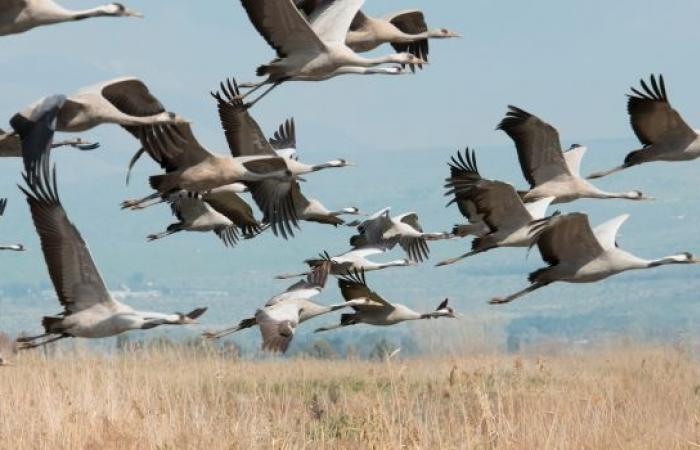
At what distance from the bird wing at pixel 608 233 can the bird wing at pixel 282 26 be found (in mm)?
2410

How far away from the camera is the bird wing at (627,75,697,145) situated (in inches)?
475

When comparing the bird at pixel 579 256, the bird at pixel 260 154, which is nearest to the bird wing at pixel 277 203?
the bird at pixel 260 154

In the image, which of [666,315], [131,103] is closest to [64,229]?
[131,103]

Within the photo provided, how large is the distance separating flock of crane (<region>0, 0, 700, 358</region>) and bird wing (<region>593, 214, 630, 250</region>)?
0.06ft

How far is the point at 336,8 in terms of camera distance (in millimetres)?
11195

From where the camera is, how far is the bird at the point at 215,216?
40.1 ft

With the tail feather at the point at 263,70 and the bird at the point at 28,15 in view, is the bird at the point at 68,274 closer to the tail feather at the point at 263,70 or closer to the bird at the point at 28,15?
the bird at the point at 28,15

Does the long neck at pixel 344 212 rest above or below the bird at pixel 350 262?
above

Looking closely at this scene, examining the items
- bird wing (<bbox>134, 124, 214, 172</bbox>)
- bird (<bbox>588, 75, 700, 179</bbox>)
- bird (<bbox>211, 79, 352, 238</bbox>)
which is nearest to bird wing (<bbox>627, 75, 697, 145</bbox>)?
bird (<bbox>588, 75, 700, 179</bbox>)

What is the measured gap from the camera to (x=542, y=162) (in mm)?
12141

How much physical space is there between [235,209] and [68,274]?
12.2 ft

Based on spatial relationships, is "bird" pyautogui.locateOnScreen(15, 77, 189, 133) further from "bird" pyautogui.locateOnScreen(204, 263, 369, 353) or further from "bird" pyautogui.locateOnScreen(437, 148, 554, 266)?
"bird" pyautogui.locateOnScreen(437, 148, 554, 266)

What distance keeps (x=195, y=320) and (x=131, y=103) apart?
6.10 ft

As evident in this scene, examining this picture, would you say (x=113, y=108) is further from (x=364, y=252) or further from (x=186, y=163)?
(x=364, y=252)
